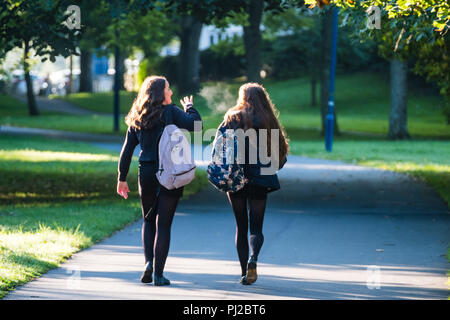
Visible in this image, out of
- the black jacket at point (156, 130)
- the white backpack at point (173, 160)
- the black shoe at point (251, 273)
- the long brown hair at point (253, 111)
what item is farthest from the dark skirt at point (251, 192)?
the black jacket at point (156, 130)

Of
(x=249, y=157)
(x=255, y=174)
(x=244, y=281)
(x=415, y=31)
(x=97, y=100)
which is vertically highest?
(x=415, y=31)

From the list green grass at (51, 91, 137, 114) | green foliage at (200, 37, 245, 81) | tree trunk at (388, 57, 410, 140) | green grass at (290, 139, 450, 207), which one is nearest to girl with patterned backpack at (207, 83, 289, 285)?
green grass at (290, 139, 450, 207)

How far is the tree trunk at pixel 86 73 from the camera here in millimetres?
59356

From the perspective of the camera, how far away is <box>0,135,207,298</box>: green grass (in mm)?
8523

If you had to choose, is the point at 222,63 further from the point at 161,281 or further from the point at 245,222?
the point at 161,281

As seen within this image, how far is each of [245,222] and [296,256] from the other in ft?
4.92

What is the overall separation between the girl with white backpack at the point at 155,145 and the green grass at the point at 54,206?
1.22 m

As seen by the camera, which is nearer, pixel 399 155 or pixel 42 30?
pixel 42 30

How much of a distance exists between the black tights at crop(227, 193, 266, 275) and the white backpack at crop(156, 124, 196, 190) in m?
0.53

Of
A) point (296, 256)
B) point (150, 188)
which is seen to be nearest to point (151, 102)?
point (150, 188)

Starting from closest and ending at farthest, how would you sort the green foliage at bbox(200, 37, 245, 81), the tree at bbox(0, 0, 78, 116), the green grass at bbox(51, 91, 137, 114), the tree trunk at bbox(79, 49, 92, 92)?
the tree at bbox(0, 0, 78, 116)
the green grass at bbox(51, 91, 137, 114)
the green foliage at bbox(200, 37, 245, 81)
the tree trunk at bbox(79, 49, 92, 92)

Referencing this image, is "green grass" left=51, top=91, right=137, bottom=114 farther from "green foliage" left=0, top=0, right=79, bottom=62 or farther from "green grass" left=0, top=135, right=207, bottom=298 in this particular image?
"green foliage" left=0, top=0, right=79, bottom=62

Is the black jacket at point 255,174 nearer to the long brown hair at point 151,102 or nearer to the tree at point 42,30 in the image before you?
the long brown hair at point 151,102

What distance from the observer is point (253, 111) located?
7355 millimetres
